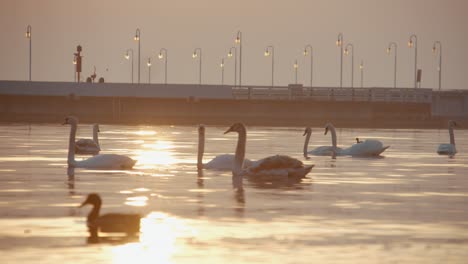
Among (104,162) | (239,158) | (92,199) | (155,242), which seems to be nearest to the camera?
(155,242)

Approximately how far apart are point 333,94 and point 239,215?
135128 mm

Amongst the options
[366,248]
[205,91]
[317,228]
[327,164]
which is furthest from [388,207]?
[205,91]

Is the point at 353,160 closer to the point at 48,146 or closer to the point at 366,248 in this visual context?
the point at 48,146

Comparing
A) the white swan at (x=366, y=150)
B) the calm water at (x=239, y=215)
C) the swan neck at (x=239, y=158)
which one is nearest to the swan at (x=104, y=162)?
the calm water at (x=239, y=215)

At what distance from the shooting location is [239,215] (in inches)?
1069

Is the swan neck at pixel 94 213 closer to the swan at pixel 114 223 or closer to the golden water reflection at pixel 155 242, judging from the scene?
the swan at pixel 114 223

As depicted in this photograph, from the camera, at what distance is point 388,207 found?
29609 millimetres

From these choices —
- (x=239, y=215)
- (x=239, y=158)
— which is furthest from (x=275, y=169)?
(x=239, y=215)

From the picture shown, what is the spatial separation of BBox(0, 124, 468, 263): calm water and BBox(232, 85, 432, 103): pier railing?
115010 millimetres

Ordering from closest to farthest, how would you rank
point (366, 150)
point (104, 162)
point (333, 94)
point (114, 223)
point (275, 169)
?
point (114, 223) → point (275, 169) → point (104, 162) → point (366, 150) → point (333, 94)

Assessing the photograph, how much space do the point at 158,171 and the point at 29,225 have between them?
17.2 meters

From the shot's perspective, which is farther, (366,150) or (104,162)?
(366,150)

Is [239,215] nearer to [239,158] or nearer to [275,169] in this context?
[275,169]

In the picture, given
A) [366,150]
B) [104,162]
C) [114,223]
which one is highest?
[114,223]
